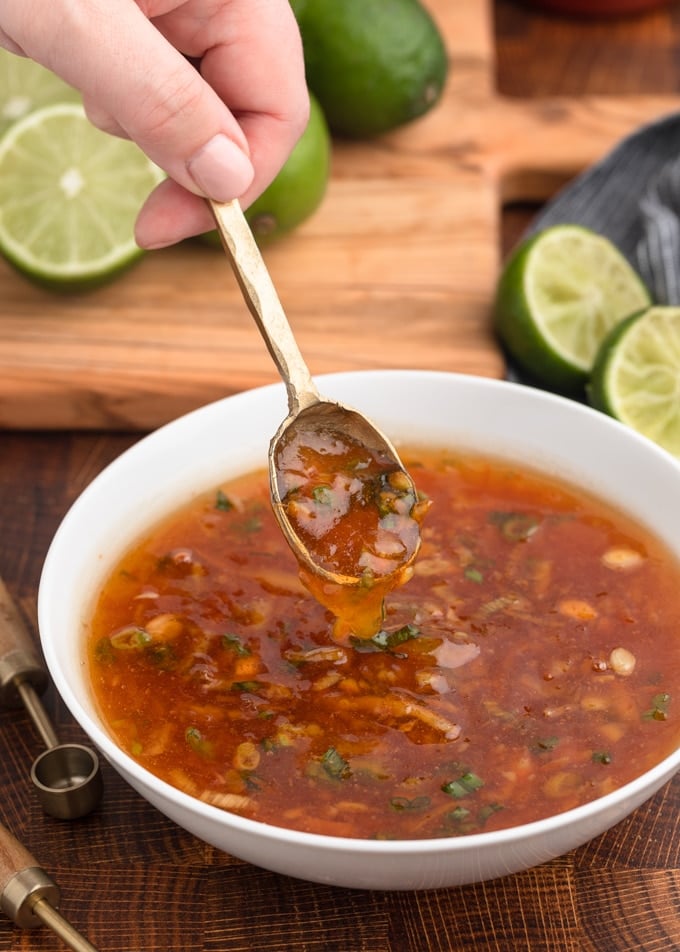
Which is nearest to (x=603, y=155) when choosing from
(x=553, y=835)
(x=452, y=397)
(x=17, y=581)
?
(x=452, y=397)

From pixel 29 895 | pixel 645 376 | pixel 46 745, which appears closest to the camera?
pixel 29 895

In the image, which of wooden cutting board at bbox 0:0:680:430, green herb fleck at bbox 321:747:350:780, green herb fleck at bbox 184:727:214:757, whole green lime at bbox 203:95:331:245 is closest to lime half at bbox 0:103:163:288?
wooden cutting board at bbox 0:0:680:430

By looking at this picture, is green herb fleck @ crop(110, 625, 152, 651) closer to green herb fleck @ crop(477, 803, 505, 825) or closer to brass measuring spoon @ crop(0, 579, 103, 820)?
brass measuring spoon @ crop(0, 579, 103, 820)

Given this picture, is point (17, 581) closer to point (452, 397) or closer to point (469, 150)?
point (452, 397)

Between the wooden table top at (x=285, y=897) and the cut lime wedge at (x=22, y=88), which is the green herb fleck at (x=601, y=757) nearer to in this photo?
the wooden table top at (x=285, y=897)

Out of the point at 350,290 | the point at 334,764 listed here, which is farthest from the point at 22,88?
the point at 334,764

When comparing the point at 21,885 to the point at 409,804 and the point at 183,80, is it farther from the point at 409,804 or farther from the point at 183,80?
the point at 183,80
